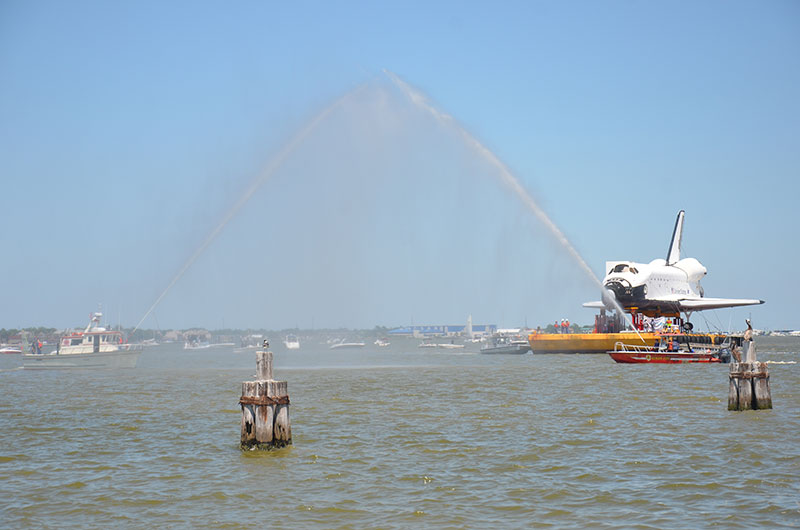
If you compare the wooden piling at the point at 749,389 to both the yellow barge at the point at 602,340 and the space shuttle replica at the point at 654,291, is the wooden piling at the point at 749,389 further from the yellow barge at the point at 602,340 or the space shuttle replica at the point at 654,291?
the space shuttle replica at the point at 654,291

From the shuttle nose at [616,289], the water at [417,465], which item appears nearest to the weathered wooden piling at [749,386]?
the water at [417,465]

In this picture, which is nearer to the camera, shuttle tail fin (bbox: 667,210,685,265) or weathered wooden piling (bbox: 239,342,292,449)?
weathered wooden piling (bbox: 239,342,292,449)

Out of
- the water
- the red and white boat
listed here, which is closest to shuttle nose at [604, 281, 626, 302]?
the red and white boat

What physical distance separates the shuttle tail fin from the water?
6491 cm

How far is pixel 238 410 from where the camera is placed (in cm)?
3231

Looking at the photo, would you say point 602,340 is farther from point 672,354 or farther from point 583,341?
Answer: point 672,354

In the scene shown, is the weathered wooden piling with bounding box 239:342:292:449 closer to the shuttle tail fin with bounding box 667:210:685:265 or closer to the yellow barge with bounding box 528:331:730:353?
the yellow barge with bounding box 528:331:730:353

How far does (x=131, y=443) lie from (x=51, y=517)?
8.70m

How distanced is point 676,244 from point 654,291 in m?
19.4

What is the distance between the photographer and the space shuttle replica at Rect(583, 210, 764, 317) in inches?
3201

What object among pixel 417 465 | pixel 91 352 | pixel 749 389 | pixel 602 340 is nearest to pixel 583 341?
pixel 602 340

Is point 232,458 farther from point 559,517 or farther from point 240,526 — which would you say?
point 559,517

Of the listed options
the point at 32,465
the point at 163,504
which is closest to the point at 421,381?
the point at 32,465

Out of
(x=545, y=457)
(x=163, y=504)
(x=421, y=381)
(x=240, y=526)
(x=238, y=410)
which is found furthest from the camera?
(x=421, y=381)
